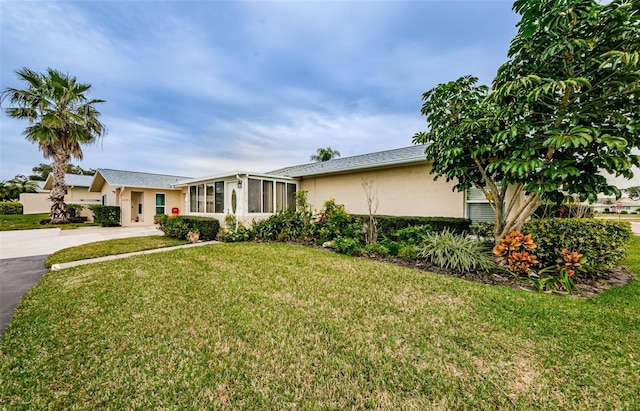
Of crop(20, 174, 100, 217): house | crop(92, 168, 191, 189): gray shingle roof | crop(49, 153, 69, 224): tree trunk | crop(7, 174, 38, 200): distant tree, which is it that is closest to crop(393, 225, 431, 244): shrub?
crop(92, 168, 191, 189): gray shingle roof

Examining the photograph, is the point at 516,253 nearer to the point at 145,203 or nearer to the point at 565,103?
the point at 565,103

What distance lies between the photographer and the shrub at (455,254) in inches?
220

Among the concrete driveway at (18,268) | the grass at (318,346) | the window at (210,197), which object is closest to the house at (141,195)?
the window at (210,197)

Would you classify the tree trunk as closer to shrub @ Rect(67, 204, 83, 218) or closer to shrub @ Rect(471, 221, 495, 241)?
shrub @ Rect(67, 204, 83, 218)

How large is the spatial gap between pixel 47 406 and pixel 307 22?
10.2 m

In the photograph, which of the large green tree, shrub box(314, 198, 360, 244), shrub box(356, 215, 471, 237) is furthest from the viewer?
shrub box(314, 198, 360, 244)

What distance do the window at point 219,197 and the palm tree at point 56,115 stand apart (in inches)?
456

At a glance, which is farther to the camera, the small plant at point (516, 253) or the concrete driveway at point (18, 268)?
the small plant at point (516, 253)

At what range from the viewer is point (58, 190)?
54.7ft

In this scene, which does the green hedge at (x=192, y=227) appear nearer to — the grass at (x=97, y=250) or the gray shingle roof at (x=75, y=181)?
the grass at (x=97, y=250)

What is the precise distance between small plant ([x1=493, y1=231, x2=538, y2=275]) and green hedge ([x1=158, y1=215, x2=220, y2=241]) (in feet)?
32.3

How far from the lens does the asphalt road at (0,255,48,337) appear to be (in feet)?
13.1

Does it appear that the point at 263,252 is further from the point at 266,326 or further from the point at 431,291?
the point at 431,291

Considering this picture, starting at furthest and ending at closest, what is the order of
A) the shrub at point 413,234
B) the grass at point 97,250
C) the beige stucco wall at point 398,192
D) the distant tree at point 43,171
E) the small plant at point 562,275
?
1. the distant tree at point 43,171
2. the beige stucco wall at point 398,192
3. the shrub at point 413,234
4. the grass at point 97,250
5. the small plant at point 562,275
